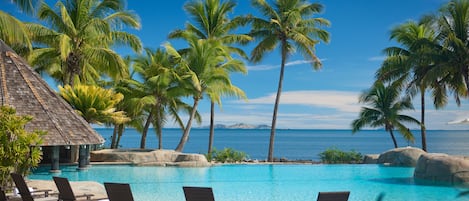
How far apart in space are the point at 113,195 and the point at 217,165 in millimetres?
12796

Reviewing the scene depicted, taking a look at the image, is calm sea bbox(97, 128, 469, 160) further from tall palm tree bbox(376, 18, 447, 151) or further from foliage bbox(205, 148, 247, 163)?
foliage bbox(205, 148, 247, 163)

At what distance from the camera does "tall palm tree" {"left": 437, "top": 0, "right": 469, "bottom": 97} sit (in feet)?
63.2

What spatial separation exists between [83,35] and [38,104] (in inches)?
228

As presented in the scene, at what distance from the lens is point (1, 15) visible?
1270 cm

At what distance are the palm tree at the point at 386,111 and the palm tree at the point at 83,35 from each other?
431 inches

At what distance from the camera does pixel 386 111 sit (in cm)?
2347

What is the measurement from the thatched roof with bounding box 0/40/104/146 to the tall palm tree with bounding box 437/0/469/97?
13.4m

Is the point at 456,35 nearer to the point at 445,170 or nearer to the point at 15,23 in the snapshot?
the point at 445,170

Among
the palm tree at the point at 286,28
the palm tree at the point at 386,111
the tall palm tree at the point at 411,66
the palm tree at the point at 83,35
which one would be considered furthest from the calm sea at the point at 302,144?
the palm tree at the point at 83,35

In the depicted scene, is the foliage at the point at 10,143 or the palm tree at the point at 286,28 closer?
the foliage at the point at 10,143

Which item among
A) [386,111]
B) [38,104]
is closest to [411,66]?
[386,111]

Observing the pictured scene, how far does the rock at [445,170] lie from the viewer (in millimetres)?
14078

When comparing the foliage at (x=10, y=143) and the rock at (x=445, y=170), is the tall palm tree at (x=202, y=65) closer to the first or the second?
the rock at (x=445, y=170)

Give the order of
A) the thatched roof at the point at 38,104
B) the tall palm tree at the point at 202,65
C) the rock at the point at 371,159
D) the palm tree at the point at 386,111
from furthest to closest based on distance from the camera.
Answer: the palm tree at the point at 386,111 < the tall palm tree at the point at 202,65 < the rock at the point at 371,159 < the thatched roof at the point at 38,104
